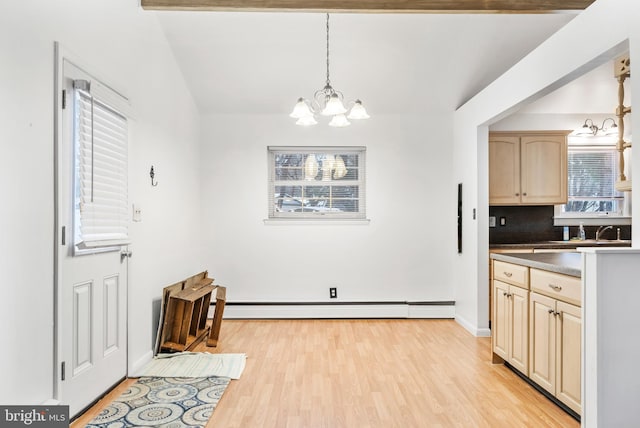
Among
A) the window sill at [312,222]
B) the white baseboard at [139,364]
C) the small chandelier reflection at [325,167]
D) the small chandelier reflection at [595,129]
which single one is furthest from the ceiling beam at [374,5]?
the white baseboard at [139,364]

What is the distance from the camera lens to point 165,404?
2814mm

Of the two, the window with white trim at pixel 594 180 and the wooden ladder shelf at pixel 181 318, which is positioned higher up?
the window with white trim at pixel 594 180

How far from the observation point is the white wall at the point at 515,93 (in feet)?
7.96

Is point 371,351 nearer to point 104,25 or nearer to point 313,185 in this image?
point 313,185

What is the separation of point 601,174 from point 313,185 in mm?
3723

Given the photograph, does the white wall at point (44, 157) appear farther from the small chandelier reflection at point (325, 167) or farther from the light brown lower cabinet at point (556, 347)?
the light brown lower cabinet at point (556, 347)

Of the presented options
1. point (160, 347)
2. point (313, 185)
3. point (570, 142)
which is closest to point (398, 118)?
point (313, 185)

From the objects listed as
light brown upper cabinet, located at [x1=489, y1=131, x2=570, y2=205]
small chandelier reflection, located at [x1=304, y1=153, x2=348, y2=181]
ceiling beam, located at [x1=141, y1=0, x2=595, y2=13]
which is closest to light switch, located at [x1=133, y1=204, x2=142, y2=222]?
ceiling beam, located at [x1=141, y1=0, x2=595, y2=13]

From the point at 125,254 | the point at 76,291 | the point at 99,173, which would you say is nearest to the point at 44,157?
the point at 99,173

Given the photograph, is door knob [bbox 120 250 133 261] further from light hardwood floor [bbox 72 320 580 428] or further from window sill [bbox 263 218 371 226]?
window sill [bbox 263 218 371 226]

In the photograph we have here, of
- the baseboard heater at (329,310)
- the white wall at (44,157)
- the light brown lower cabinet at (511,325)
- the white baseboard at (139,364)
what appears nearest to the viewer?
the white wall at (44,157)

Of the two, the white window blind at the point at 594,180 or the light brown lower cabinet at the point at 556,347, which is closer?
the light brown lower cabinet at the point at 556,347

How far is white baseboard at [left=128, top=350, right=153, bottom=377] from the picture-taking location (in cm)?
334

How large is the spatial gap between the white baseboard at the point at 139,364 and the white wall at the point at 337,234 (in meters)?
1.76
